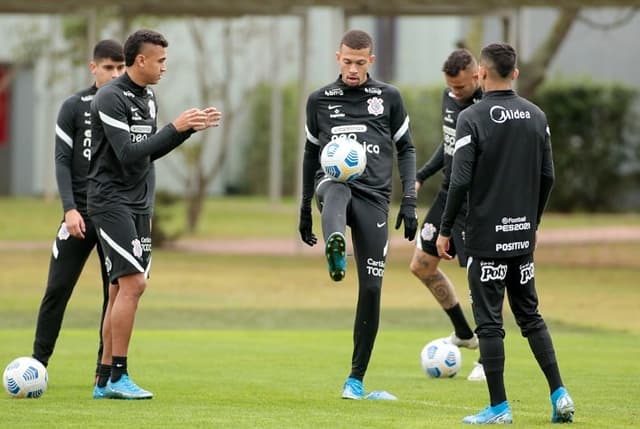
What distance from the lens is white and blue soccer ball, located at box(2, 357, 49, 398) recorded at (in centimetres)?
955

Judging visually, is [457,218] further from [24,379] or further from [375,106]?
[24,379]

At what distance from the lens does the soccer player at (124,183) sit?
9.17 meters

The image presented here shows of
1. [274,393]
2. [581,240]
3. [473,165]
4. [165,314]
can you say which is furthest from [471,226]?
[581,240]

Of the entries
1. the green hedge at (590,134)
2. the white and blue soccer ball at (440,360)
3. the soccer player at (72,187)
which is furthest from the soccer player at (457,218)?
the green hedge at (590,134)

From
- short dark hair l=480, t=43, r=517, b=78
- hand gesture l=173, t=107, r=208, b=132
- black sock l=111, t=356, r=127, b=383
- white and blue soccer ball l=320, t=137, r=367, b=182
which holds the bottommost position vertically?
black sock l=111, t=356, r=127, b=383

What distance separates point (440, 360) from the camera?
11.2 meters

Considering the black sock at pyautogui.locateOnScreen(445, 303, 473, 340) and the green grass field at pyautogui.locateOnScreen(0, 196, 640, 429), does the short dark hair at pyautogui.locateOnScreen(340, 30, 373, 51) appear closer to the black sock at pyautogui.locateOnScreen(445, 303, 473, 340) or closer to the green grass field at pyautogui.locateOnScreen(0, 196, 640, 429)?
the green grass field at pyautogui.locateOnScreen(0, 196, 640, 429)

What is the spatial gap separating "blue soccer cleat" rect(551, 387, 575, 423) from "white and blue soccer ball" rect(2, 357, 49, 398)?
3.59 m

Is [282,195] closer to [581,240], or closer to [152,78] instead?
[581,240]

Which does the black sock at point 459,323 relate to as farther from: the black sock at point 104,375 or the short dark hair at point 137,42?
the short dark hair at point 137,42

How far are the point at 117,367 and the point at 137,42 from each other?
7.15ft

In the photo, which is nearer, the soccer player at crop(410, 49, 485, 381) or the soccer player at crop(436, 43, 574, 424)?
the soccer player at crop(436, 43, 574, 424)

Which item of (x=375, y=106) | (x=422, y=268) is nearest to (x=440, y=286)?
(x=422, y=268)

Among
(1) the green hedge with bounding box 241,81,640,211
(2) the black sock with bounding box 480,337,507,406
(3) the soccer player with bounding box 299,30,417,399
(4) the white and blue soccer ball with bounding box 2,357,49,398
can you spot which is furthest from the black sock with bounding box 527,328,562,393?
(1) the green hedge with bounding box 241,81,640,211
